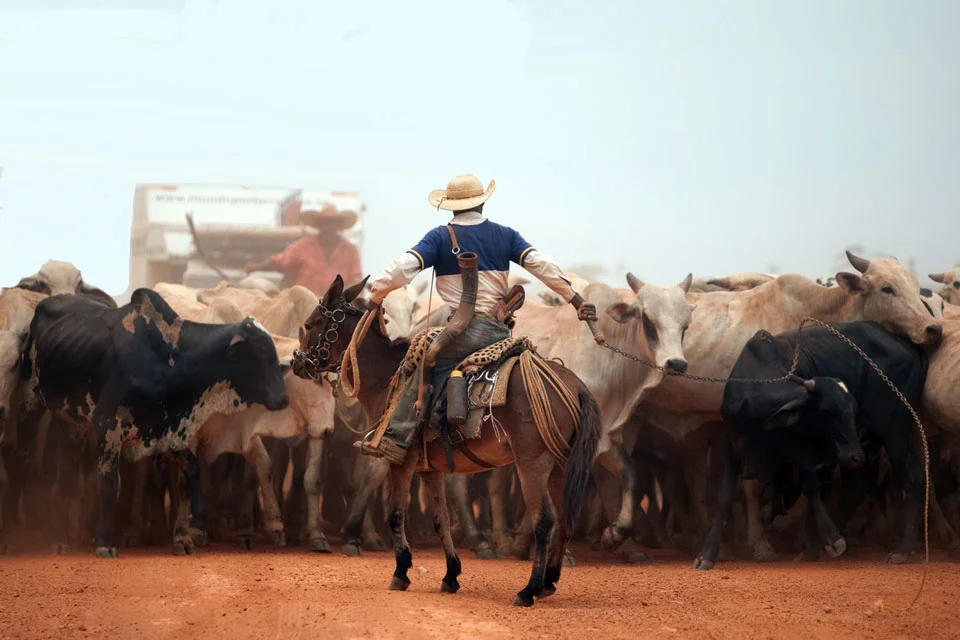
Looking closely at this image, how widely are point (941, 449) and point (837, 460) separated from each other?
5.31ft

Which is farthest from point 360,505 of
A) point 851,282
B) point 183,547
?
point 851,282

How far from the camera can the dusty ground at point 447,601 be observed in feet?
22.6

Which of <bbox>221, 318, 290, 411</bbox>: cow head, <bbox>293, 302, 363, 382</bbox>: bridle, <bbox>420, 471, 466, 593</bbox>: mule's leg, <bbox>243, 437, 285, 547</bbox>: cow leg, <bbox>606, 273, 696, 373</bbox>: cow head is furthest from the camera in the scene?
<bbox>243, 437, 285, 547</bbox>: cow leg

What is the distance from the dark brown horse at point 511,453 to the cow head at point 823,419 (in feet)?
9.69

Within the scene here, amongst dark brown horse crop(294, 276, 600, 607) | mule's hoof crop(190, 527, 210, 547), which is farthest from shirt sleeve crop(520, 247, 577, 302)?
mule's hoof crop(190, 527, 210, 547)

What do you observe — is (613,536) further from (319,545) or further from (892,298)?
(892,298)

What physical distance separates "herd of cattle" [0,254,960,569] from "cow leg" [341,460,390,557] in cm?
2

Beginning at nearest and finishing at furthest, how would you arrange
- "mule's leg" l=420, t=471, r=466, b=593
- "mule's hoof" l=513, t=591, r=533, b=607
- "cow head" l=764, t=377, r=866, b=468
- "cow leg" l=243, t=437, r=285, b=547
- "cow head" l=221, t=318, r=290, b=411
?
1. "mule's hoof" l=513, t=591, r=533, b=607
2. "mule's leg" l=420, t=471, r=466, b=593
3. "cow head" l=764, t=377, r=866, b=468
4. "cow head" l=221, t=318, r=290, b=411
5. "cow leg" l=243, t=437, r=285, b=547

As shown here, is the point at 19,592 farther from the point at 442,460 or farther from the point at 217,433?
the point at 217,433

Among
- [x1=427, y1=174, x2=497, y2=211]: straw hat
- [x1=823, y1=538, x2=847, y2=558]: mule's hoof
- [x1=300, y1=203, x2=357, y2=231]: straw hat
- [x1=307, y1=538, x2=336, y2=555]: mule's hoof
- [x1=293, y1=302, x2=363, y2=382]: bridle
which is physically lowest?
[x1=307, y1=538, x2=336, y2=555]: mule's hoof

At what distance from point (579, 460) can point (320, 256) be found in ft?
52.8

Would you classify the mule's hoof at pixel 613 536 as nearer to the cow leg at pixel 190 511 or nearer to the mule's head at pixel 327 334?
the mule's head at pixel 327 334

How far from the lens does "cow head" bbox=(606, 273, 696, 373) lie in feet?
36.8

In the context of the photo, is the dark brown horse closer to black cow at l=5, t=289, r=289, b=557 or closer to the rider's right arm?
the rider's right arm
